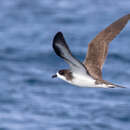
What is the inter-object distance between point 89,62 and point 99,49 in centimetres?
41

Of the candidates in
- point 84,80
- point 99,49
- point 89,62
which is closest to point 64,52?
point 84,80

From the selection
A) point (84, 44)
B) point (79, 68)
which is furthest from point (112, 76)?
point (79, 68)

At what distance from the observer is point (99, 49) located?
36.9 feet

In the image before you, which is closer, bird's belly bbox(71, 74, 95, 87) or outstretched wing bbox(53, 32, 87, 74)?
outstretched wing bbox(53, 32, 87, 74)

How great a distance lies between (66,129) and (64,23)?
282 inches

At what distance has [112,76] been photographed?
19328 millimetres

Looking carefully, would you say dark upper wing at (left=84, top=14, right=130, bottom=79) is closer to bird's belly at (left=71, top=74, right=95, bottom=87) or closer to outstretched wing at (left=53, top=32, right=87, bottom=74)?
bird's belly at (left=71, top=74, right=95, bottom=87)

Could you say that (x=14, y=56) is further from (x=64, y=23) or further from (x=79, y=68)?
(x=79, y=68)

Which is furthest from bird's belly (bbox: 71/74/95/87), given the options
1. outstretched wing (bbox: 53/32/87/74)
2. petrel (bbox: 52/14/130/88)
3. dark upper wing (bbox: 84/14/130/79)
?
dark upper wing (bbox: 84/14/130/79)

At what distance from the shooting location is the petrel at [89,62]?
9.07 metres

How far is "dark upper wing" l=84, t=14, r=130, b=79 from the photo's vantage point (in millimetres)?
10955

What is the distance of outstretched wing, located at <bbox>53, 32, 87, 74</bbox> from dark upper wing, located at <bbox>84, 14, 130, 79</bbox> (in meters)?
1.03

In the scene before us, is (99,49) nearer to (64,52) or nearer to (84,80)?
(84,80)

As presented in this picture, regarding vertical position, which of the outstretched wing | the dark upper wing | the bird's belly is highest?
the dark upper wing
